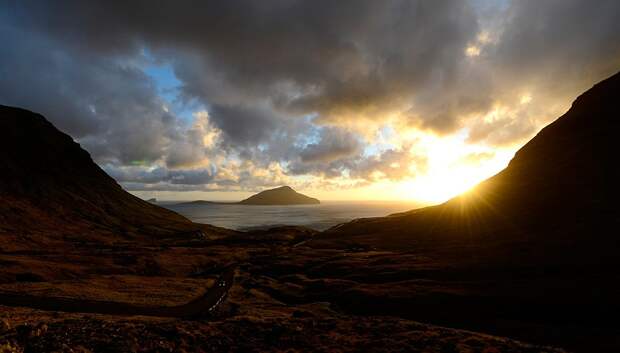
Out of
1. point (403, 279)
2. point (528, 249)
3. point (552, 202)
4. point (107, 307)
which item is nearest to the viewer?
point (107, 307)

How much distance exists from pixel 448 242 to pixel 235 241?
108674 mm

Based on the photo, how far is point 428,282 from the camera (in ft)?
228

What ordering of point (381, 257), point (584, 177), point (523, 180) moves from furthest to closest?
point (523, 180)
point (584, 177)
point (381, 257)

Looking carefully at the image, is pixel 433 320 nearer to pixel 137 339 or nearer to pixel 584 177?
pixel 137 339

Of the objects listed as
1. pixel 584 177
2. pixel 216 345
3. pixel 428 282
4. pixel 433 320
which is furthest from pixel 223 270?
pixel 584 177

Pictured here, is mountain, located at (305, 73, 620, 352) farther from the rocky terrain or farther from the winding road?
the winding road

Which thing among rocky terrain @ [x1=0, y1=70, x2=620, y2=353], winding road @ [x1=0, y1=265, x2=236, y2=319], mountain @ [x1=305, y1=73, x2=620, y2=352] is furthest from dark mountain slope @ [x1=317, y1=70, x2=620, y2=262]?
winding road @ [x1=0, y1=265, x2=236, y2=319]

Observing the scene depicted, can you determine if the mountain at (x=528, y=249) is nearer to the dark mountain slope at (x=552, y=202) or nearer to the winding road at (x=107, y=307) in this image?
the dark mountain slope at (x=552, y=202)

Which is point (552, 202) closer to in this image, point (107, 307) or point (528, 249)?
point (528, 249)

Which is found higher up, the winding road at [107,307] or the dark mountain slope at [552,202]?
the dark mountain slope at [552,202]

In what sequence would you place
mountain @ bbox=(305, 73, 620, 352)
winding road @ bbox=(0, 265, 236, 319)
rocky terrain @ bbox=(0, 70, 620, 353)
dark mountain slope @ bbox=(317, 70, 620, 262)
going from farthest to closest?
dark mountain slope @ bbox=(317, 70, 620, 262) → winding road @ bbox=(0, 265, 236, 319) → mountain @ bbox=(305, 73, 620, 352) → rocky terrain @ bbox=(0, 70, 620, 353)

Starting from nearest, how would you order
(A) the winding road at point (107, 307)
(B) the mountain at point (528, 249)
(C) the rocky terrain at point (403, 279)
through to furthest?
(C) the rocky terrain at point (403, 279)
(B) the mountain at point (528, 249)
(A) the winding road at point (107, 307)

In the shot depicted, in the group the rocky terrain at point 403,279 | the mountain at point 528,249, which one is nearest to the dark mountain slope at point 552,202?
the mountain at point 528,249

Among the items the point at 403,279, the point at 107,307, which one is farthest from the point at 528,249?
the point at 107,307
